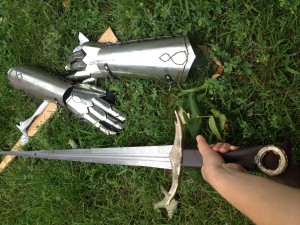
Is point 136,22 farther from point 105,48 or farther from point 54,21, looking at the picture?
point 54,21

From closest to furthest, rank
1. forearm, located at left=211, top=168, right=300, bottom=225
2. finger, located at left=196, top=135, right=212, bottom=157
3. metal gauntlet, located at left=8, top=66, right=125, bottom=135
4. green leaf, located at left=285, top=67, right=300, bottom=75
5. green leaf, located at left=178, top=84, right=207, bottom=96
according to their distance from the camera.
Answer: forearm, located at left=211, top=168, right=300, bottom=225 < finger, located at left=196, top=135, right=212, bottom=157 < green leaf, located at left=285, top=67, right=300, bottom=75 < green leaf, located at left=178, top=84, right=207, bottom=96 < metal gauntlet, located at left=8, top=66, right=125, bottom=135

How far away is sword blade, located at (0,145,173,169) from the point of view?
2037 millimetres

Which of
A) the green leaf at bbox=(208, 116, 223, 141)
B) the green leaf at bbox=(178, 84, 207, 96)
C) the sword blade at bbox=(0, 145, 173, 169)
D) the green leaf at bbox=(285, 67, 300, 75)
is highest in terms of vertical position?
the green leaf at bbox=(285, 67, 300, 75)

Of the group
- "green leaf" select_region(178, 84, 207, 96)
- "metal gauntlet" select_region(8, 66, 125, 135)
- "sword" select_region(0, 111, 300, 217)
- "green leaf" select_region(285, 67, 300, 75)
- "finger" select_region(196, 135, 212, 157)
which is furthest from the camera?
"metal gauntlet" select_region(8, 66, 125, 135)

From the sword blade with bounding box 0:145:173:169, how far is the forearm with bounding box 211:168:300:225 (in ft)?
1.52

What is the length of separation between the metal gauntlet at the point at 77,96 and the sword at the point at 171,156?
0.17 m

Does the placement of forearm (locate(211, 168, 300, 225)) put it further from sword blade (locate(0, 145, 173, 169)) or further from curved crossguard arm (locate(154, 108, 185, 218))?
sword blade (locate(0, 145, 173, 169))

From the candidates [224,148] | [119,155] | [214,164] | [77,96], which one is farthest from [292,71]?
[77,96]

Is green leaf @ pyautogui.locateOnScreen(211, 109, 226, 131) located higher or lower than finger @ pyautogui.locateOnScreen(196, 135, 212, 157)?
lower

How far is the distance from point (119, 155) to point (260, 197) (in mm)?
1009

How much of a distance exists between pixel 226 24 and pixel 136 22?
506 mm

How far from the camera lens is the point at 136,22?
227 cm

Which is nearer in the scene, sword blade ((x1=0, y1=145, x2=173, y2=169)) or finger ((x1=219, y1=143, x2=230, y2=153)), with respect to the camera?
finger ((x1=219, y1=143, x2=230, y2=153))

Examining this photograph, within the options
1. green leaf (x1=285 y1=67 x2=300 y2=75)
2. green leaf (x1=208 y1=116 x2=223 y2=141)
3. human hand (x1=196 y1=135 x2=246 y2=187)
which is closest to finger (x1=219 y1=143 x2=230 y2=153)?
human hand (x1=196 y1=135 x2=246 y2=187)
